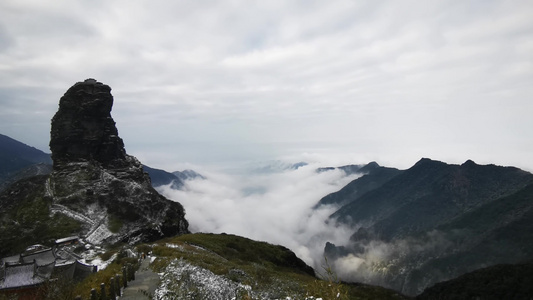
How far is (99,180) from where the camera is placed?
130 m

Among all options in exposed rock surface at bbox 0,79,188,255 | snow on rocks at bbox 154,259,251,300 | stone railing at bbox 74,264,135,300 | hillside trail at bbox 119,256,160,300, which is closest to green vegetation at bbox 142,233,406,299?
snow on rocks at bbox 154,259,251,300

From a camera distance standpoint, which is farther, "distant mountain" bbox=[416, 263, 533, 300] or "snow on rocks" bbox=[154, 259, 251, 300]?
"distant mountain" bbox=[416, 263, 533, 300]

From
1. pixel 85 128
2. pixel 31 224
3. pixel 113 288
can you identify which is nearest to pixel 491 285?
pixel 113 288

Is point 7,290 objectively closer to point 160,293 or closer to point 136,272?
point 136,272

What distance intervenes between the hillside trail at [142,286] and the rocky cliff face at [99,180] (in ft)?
227

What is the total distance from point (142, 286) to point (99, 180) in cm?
11367

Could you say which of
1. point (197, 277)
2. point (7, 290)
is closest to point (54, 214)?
point (7, 290)

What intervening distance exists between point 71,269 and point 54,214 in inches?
2513

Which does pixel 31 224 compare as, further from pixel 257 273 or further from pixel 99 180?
pixel 257 273

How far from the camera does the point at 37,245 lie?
88812mm

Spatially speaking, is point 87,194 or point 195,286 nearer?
point 195,286

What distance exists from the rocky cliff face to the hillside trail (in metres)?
69.1

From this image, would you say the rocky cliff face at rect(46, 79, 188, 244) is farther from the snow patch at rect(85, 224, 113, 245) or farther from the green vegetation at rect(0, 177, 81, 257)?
the green vegetation at rect(0, 177, 81, 257)

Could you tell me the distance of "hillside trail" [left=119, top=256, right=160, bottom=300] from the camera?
27.4 m
